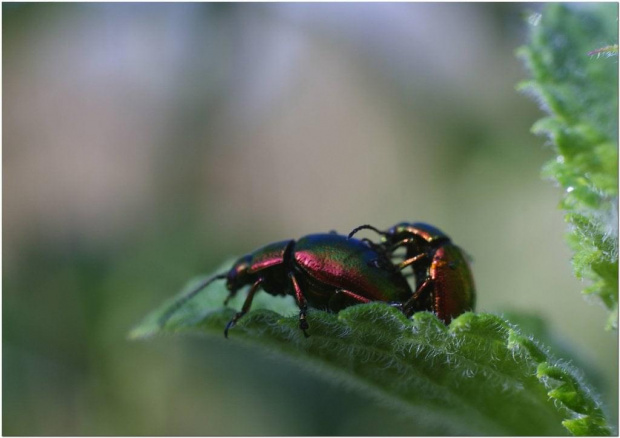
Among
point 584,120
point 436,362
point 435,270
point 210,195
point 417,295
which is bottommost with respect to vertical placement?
point 210,195

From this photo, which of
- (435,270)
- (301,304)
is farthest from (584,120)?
(301,304)

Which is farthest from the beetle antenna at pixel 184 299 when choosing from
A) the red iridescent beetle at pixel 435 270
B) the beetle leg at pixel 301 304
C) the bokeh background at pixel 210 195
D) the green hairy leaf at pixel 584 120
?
the bokeh background at pixel 210 195

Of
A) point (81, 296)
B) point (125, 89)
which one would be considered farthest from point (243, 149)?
point (81, 296)

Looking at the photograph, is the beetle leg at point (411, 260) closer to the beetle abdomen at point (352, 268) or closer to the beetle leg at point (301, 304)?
the beetle abdomen at point (352, 268)

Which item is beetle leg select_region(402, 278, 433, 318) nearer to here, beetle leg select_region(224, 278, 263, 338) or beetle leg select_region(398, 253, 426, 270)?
beetle leg select_region(398, 253, 426, 270)

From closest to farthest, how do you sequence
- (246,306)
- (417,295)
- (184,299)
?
(417,295)
(246,306)
(184,299)

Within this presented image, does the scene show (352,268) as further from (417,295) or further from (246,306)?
(246,306)

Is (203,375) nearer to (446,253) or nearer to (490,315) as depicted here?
(446,253)
